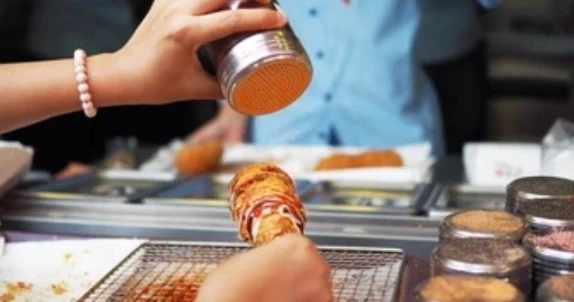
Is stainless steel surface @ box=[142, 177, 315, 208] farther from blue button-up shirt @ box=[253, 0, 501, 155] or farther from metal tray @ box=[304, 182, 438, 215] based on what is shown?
blue button-up shirt @ box=[253, 0, 501, 155]

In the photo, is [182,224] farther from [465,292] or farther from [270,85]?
[465,292]

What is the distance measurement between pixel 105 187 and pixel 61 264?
1.55 ft

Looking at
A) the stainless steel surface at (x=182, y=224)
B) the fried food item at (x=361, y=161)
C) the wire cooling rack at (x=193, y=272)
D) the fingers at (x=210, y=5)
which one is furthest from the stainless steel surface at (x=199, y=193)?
the fingers at (x=210, y=5)

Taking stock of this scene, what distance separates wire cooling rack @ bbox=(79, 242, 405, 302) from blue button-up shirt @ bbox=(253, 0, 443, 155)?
1.08 metres

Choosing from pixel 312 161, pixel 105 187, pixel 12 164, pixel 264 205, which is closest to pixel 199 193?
pixel 105 187

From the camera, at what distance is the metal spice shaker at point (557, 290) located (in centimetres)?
91

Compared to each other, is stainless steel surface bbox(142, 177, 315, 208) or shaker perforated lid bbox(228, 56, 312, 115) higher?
shaker perforated lid bbox(228, 56, 312, 115)

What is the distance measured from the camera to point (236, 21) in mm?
1042

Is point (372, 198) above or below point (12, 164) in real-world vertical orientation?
below

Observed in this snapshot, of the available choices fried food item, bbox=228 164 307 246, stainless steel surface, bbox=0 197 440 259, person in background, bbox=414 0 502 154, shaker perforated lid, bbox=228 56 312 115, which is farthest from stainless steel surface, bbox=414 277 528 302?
person in background, bbox=414 0 502 154

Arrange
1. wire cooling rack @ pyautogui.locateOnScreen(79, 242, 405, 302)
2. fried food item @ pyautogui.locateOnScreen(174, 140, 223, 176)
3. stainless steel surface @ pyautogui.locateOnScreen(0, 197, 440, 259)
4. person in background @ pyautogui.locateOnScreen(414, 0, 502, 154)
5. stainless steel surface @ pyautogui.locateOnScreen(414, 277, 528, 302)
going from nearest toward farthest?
stainless steel surface @ pyautogui.locateOnScreen(414, 277, 528, 302), wire cooling rack @ pyautogui.locateOnScreen(79, 242, 405, 302), stainless steel surface @ pyautogui.locateOnScreen(0, 197, 440, 259), fried food item @ pyautogui.locateOnScreen(174, 140, 223, 176), person in background @ pyautogui.locateOnScreen(414, 0, 502, 154)

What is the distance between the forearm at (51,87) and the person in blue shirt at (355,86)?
44.4 inches

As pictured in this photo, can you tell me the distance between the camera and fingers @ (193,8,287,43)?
1037 mm

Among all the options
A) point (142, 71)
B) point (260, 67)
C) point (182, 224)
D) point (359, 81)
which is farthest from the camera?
point (359, 81)
